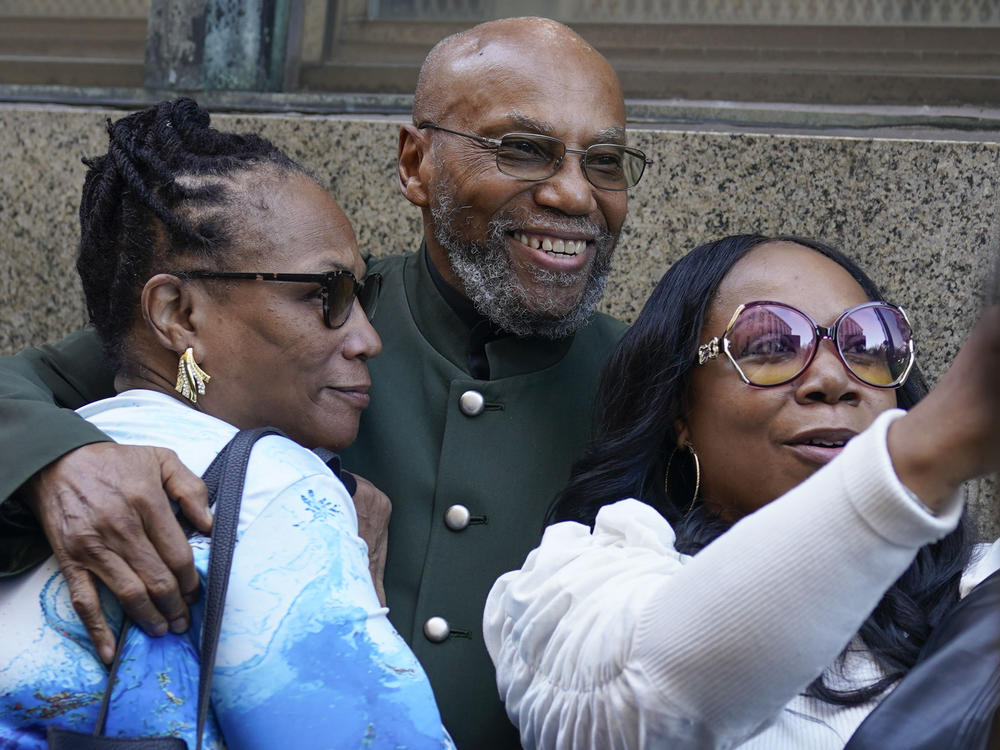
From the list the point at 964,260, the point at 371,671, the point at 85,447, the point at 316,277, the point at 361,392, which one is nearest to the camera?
the point at 371,671

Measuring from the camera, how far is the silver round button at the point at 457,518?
2.74 meters

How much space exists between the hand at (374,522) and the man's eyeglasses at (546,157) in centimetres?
82

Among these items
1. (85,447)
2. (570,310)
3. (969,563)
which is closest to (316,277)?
(85,447)

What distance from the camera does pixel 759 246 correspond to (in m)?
2.52

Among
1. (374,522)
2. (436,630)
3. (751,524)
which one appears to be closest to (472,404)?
(374,522)

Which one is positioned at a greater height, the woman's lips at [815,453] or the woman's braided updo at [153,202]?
the woman's braided updo at [153,202]

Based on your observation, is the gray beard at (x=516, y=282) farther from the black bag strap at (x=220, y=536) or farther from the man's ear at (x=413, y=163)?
the black bag strap at (x=220, y=536)

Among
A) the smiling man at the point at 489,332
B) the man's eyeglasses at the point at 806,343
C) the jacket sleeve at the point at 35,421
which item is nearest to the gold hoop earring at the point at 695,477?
the man's eyeglasses at the point at 806,343

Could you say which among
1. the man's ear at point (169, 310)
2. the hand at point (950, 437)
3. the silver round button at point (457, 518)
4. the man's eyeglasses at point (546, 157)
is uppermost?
the hand at point (950, 437)

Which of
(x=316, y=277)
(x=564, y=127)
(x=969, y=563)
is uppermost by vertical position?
(x=564, y=127)

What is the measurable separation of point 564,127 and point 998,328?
1.95 metres

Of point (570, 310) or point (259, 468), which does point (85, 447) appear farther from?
point (570, 310)

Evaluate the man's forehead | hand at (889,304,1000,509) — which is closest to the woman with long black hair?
hand at (889,304,1000,509)

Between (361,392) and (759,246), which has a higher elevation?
(759,246)
